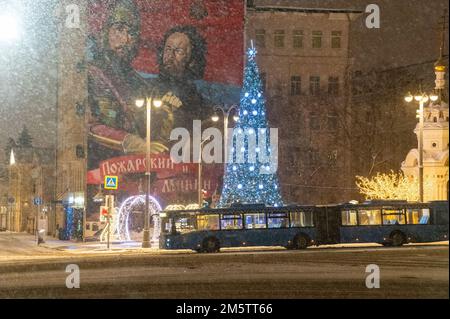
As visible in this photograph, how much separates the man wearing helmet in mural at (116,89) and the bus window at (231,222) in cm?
2224

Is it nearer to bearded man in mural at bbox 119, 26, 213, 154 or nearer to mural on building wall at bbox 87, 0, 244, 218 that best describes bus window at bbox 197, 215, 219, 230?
mural on building wall at bbox 87, 0, 244, 218

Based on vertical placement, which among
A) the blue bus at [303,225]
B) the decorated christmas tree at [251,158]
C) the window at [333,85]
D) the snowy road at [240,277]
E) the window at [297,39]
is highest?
the window at [297,39]

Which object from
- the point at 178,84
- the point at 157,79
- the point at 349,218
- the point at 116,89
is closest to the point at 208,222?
the point at 349,218

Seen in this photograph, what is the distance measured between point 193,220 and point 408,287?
818 inches

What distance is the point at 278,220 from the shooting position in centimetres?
3912

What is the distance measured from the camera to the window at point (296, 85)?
241 feet

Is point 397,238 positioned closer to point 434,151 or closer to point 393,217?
point 393,217

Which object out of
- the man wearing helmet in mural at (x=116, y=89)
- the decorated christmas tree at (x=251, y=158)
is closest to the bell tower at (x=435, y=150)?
the decorated christmas tree at (x=251, y=158)

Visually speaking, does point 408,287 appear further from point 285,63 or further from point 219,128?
point 285,63

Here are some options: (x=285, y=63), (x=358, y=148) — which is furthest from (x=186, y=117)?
(x=358, y=148)

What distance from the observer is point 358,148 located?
73688 mm

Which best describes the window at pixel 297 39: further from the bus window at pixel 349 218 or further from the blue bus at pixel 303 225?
the bus window at pixel 349 218

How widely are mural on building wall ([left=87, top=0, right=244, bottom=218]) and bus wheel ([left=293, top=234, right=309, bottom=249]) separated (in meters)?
22.8

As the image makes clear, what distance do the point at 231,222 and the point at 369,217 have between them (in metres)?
7.13
